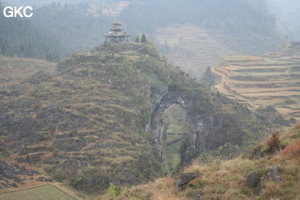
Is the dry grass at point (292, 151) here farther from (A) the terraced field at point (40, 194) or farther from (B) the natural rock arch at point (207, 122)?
(B) the natural rock arch at point (207, 122)

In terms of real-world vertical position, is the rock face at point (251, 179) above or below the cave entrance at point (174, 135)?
above

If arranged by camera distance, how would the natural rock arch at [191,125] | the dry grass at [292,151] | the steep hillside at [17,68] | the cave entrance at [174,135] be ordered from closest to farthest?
the dry grass at [292,151] < the natural rock arch at [191,125] < the cave entrance at [174,135] < the steep hillside at [17,68]

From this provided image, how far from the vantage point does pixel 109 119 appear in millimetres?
40469

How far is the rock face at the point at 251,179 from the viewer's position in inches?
450

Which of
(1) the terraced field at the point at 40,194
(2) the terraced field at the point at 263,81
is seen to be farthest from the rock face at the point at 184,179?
(2) the terraced field at the point at 263,81

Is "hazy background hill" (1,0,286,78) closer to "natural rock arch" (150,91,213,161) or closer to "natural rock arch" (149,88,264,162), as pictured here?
"natural rock arch" (150,91,213,161)

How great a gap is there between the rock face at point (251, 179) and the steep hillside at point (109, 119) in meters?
21.7

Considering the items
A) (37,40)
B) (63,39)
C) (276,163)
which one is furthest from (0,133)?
(63,39)

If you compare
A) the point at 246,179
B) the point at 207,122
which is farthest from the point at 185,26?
the point at 246,179

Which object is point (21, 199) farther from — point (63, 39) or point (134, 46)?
point (63, 39)

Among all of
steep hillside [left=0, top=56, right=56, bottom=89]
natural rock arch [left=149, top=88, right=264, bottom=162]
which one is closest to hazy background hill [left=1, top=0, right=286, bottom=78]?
steep hillside [left=0, top=56, right=56, bottom=89]

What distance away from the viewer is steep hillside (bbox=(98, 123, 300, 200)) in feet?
35.0

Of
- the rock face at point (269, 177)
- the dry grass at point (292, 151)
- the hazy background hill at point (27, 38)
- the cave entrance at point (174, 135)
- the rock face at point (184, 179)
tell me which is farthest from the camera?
the hazy background hill at point (27, 38)

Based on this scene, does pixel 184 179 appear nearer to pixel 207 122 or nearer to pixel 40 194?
pixel 40 194
